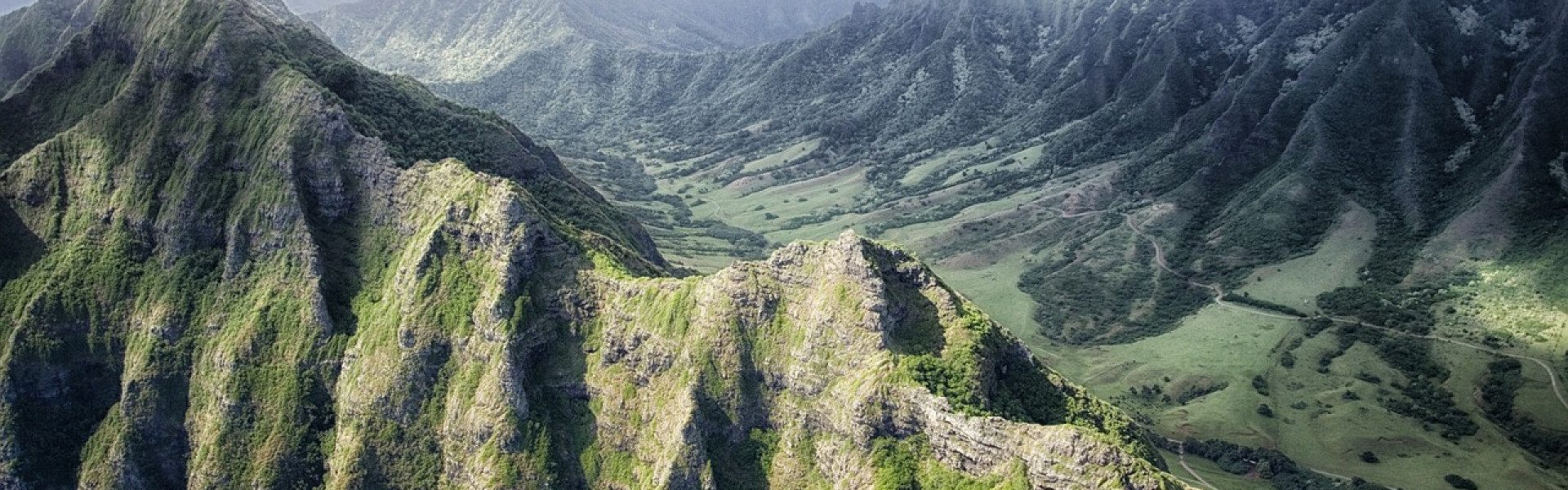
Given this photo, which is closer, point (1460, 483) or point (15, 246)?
point (15, 246)

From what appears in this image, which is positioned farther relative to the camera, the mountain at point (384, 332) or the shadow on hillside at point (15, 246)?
the shadow on hillside at point (15, 246)

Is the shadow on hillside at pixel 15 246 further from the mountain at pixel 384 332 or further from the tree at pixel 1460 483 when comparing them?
the tree at pixel 1460 483

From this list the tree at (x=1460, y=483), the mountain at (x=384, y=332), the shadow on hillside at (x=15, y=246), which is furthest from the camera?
the tree at (x=1460, y=483)

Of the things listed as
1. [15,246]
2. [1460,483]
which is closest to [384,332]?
[15,246]

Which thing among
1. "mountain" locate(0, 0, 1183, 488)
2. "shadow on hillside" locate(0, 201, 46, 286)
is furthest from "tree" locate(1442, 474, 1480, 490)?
"shadow on hillside" locate(0, 201, 46, 286)

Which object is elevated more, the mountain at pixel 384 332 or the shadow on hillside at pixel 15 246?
the shadow on hillside at pixel 15 246

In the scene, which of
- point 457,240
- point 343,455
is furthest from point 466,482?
point 457,240

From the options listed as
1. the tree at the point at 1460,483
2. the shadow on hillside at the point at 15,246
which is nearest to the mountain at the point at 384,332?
the shadow on hillside at the point at 15,246

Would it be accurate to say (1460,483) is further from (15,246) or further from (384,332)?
(15,246)

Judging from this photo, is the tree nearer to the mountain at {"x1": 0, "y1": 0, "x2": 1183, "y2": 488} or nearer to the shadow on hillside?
the mountain at {"x1": 0, "y1": 0, "x2": 1183, "y2": 488}
